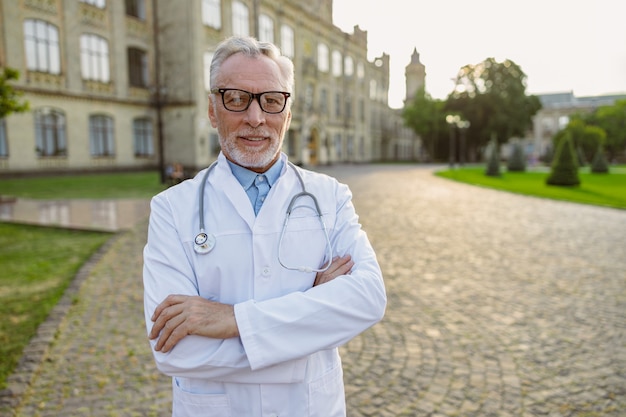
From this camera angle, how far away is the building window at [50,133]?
76.9 ft

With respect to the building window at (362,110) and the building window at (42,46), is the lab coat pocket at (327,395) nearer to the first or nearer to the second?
the building window at (42,46)

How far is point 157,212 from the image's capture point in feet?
6.06

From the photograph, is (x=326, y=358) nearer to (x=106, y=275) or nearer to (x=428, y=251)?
(x=106, y=275)

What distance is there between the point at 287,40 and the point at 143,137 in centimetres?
1578

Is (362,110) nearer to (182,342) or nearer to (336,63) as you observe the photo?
(336,63)

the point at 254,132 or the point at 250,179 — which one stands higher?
the point at 254,132

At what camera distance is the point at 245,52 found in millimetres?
1795

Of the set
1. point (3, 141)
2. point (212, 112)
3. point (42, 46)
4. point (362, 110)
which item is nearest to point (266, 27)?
point (42, 46)

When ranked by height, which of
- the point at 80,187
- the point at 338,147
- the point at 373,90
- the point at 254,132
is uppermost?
the point at 373,90

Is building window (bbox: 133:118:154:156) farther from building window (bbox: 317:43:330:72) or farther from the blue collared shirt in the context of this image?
the blue collared shirt

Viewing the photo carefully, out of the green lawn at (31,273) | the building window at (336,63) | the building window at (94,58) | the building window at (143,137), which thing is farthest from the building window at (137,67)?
the building window at (336,63)

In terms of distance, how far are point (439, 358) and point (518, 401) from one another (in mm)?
836

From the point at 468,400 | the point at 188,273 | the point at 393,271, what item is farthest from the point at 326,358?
the point at 393,271

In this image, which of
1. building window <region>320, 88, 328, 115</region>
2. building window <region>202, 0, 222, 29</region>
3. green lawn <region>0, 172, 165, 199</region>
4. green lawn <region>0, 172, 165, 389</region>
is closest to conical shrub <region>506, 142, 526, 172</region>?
building window <region>320, 88, 328, 115</region>
